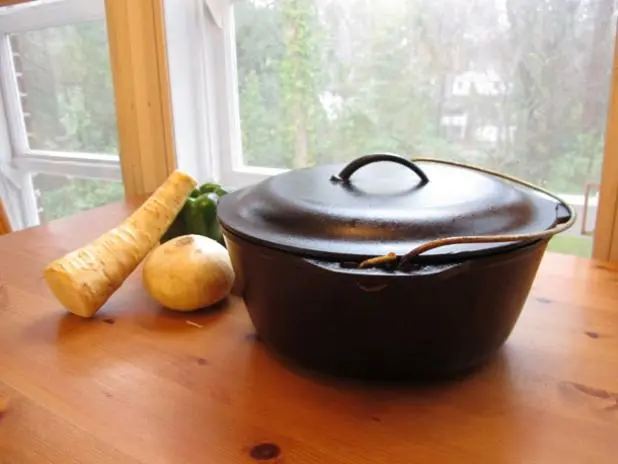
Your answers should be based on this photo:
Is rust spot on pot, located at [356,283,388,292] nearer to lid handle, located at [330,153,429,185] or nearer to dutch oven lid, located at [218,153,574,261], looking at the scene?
dutch oven lid, located at [218,153,574,261]

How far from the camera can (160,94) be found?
1.40 m

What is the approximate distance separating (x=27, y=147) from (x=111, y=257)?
1.74 m

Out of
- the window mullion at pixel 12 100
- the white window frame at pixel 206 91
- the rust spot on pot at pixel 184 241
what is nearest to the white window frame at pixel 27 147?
the window mullion at pixel 12 100

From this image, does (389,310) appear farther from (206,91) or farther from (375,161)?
(206,91)

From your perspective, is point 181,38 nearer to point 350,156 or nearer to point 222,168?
point 222,168

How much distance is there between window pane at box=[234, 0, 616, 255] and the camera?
41.2 inches

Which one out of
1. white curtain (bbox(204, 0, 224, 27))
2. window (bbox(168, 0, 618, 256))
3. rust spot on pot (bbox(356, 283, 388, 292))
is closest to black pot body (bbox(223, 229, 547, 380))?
rust spot on pot (bbox(356, 283, 388, 292))

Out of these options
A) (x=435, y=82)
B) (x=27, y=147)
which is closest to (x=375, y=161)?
(x=435, y=82)

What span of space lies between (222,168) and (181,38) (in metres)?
A: 0.36

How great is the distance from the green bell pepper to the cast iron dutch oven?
11.8 inches

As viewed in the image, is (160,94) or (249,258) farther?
(160,94)

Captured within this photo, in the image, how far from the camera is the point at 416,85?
1.21 meters

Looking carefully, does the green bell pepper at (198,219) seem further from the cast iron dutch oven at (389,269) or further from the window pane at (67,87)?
the window pane at (67,87)

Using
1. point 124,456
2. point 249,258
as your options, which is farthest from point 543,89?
point 124,456
